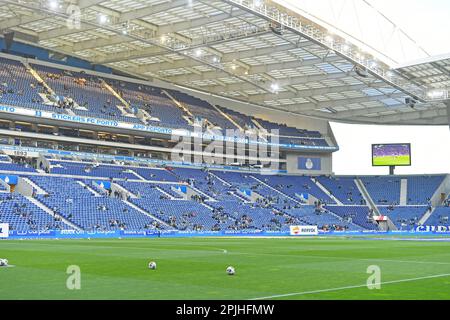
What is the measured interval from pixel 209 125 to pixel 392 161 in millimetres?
30202

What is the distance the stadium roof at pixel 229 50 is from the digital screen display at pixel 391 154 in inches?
240

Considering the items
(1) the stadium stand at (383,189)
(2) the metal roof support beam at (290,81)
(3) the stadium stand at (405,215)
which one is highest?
(2) the metal roof support beam at (290,81)

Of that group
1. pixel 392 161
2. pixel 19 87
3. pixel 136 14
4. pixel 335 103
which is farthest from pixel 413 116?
pixel 19 87

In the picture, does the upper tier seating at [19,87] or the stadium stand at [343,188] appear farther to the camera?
the stadium stand at [343,188]

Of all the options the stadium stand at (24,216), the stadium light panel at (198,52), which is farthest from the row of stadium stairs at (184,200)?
the stadium light panel at (198,52)

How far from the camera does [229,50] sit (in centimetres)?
6331

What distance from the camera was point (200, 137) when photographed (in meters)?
78.3

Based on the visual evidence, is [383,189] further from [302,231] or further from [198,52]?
[198,52]

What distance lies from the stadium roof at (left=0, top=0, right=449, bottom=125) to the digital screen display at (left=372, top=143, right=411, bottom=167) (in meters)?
6.10

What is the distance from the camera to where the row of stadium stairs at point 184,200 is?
54.0 metres

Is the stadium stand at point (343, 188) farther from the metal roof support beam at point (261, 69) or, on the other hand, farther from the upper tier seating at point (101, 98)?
the metal roof support beam at point (261, 69)
